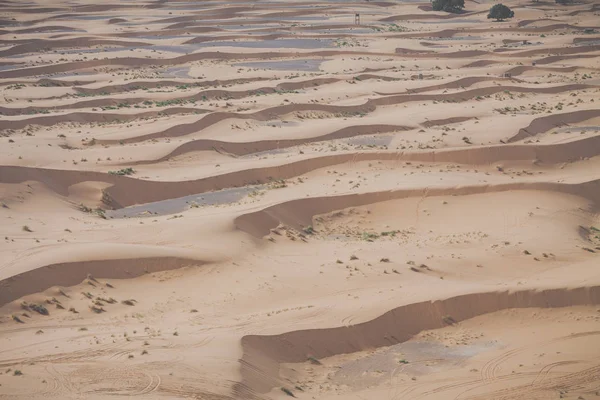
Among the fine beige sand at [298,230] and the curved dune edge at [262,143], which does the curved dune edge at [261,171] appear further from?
the curved dune edge at [262,143]

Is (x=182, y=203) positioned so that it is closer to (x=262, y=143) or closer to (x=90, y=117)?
(x=262, y=143)

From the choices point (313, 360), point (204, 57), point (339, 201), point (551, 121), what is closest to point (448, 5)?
point (204, 57)

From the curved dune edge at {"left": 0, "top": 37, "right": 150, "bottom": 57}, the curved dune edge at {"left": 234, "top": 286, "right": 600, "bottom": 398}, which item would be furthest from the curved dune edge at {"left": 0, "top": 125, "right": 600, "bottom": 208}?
the curved dune edge at {"left": 0, "top": 37, "right": 150, "bottom": 57}

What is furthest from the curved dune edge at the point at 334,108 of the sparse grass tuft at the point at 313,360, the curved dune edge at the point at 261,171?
the sparse grass tuft at the point at 313,360

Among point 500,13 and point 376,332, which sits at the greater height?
point 500,13

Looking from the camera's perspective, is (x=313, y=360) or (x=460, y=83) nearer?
(x=313, y=360)

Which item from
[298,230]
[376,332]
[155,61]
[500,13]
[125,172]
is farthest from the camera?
[500,13]
